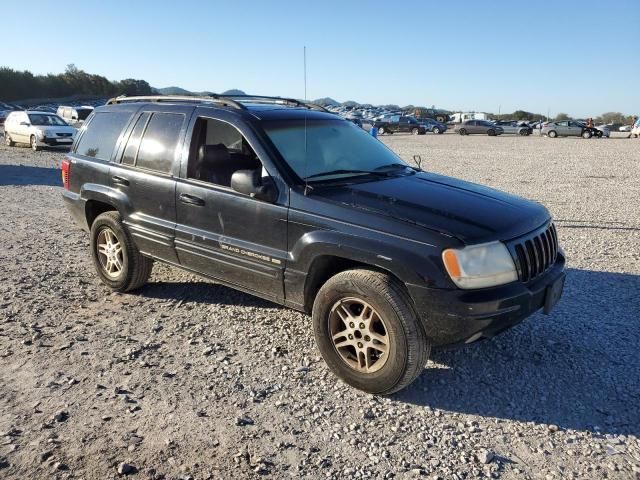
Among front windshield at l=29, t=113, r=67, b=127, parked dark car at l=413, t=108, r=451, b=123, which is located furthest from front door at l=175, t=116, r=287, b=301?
parked dark car at l=413, t=108, r=451, b=123

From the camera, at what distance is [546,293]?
353 centimetres

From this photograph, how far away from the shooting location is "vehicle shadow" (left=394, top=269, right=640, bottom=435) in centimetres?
329

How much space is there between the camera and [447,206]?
3.59 metres

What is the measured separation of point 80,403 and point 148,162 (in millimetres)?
2244

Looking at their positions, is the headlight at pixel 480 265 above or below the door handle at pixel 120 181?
below

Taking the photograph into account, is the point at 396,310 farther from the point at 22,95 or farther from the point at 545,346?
the point at 22,95

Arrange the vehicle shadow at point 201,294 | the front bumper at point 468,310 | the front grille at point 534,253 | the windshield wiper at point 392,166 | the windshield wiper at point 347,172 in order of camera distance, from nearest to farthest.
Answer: the front bumper at point 468,310 → the front grille at point 534,253 → the windshield wiper at point 347,172 → the windshield wiper at point 392,166 → the vehicle shadow at point 201,294

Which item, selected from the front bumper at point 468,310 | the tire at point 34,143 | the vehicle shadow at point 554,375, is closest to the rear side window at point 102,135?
the front bumper at point 468,310

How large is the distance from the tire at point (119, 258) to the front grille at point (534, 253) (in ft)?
11.0

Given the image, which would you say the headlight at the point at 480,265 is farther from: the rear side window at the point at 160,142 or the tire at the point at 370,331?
the rear side window at the point at 160,142

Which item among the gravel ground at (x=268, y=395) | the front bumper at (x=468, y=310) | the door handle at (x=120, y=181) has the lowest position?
the gravel ground at (x=268, y=395)

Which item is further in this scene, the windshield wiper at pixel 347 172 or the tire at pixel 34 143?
the tire at pixel 34 143

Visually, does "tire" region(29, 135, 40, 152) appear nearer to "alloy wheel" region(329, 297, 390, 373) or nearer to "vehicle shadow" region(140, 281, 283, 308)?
"vehicle shadow" region(140, 281, 283, 308)

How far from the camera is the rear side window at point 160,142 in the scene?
4570 mm
